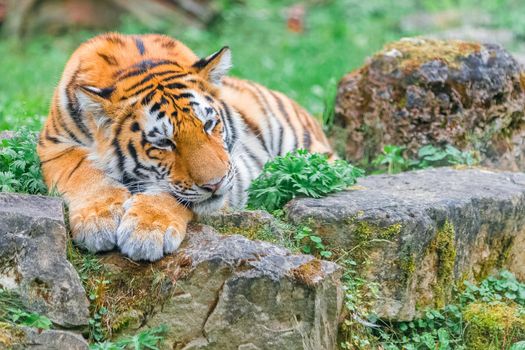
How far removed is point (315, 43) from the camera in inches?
451

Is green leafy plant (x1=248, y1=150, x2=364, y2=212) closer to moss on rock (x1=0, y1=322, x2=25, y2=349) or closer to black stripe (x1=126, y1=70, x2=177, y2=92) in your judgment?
black stripe (x1=126, y1=70, x2=177, y2=92)

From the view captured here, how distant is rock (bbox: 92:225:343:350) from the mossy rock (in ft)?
2.76

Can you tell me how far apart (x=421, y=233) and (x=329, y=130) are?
7.62ft

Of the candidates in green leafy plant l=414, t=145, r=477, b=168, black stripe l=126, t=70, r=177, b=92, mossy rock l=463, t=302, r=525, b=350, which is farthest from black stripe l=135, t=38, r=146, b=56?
mossy rock l=463, t=302, r=525, b=350

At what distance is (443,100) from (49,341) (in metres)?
3.43

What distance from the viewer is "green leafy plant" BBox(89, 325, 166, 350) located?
3764 mm

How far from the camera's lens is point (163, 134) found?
4.30m

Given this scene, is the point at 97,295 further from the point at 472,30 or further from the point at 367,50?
the point at 472,30

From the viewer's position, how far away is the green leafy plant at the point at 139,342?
12.3 feet

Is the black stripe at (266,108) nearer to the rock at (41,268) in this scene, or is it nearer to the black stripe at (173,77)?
the black stripe at (173,77)

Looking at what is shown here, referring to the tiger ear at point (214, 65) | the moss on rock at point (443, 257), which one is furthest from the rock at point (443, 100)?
the tiger ear at point (214, 65)

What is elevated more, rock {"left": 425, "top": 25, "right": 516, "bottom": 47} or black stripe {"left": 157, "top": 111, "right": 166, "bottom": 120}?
black stripe {"left": 157, "top": 111, "right": 166, "bottom": 120}

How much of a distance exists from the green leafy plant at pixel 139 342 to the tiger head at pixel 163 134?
679mm

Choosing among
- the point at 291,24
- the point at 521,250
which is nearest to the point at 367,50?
the point at 291,24
